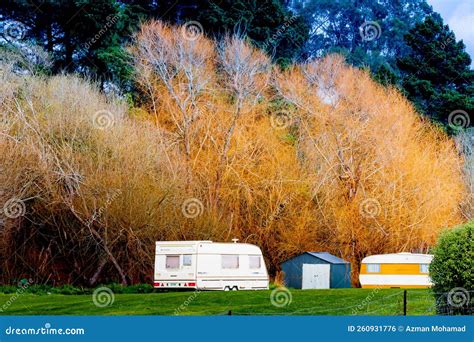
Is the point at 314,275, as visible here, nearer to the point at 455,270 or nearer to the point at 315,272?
the point at 315,272

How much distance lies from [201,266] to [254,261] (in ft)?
7.87

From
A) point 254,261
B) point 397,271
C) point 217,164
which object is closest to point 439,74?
point 217,164

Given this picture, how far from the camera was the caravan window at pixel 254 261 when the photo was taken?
2895 cm

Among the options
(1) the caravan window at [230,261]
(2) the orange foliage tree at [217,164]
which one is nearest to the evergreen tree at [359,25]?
(2) the orange foliage tree at [217,164]

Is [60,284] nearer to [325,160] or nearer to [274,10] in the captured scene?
[325,160]

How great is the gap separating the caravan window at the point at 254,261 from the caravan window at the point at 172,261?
113 inches

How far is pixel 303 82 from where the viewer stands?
38.3 m

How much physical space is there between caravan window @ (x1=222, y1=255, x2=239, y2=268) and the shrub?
41.9 feet

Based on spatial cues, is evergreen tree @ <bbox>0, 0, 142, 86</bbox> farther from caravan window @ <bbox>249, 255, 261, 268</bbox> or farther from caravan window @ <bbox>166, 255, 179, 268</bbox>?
caravan window @ <bbox>249, 255, 261, 268</bbox>

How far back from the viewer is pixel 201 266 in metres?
27.7

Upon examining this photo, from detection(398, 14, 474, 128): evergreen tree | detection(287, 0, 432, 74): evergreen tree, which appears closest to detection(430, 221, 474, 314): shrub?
detection(398, 14, 474, 128): evergreen tree

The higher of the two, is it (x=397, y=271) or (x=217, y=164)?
(x=217, y=164)

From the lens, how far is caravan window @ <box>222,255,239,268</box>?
28.2 metres

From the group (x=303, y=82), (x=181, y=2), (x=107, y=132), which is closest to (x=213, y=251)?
(x=107, y=132)
